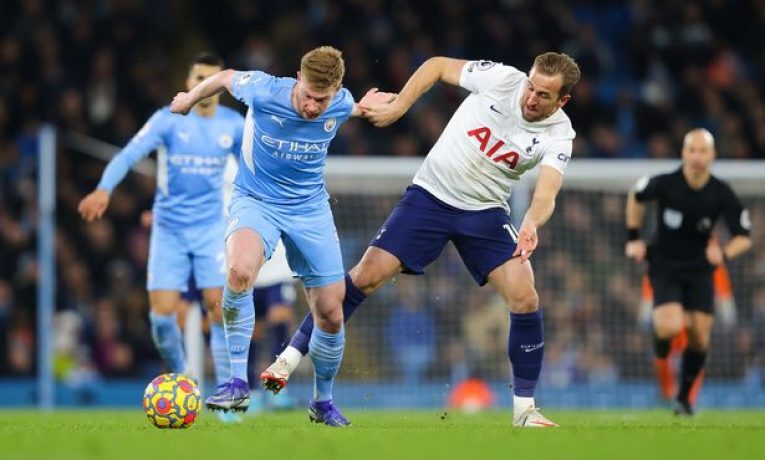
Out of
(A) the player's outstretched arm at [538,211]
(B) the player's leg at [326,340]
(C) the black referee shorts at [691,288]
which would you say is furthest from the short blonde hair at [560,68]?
(C) the black referee shorts at [691,288]

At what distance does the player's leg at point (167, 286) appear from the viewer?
11.0 meters

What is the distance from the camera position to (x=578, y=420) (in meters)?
10.8

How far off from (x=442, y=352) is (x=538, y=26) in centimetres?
623

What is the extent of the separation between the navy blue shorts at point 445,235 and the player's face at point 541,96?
704 millimetres

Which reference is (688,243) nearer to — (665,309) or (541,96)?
(665,309)

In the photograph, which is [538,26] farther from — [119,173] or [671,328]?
[119,173]

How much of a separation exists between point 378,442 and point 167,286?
13.7 ft

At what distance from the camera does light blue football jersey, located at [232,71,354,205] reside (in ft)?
27.9

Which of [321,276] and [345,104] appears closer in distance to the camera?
[345,104]

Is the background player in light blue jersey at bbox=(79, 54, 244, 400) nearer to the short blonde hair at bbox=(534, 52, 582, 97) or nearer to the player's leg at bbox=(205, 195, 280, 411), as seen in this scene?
the player's leg at bbox=(205, 195, 280, 411)

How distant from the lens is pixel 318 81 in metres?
Result: 8.21

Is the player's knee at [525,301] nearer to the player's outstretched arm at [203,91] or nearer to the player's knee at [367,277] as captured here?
the player's knee at [367,277]

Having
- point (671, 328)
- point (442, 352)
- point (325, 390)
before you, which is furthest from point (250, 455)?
point (442, 352)

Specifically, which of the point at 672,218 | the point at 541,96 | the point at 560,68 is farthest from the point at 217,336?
the point at 672,218
